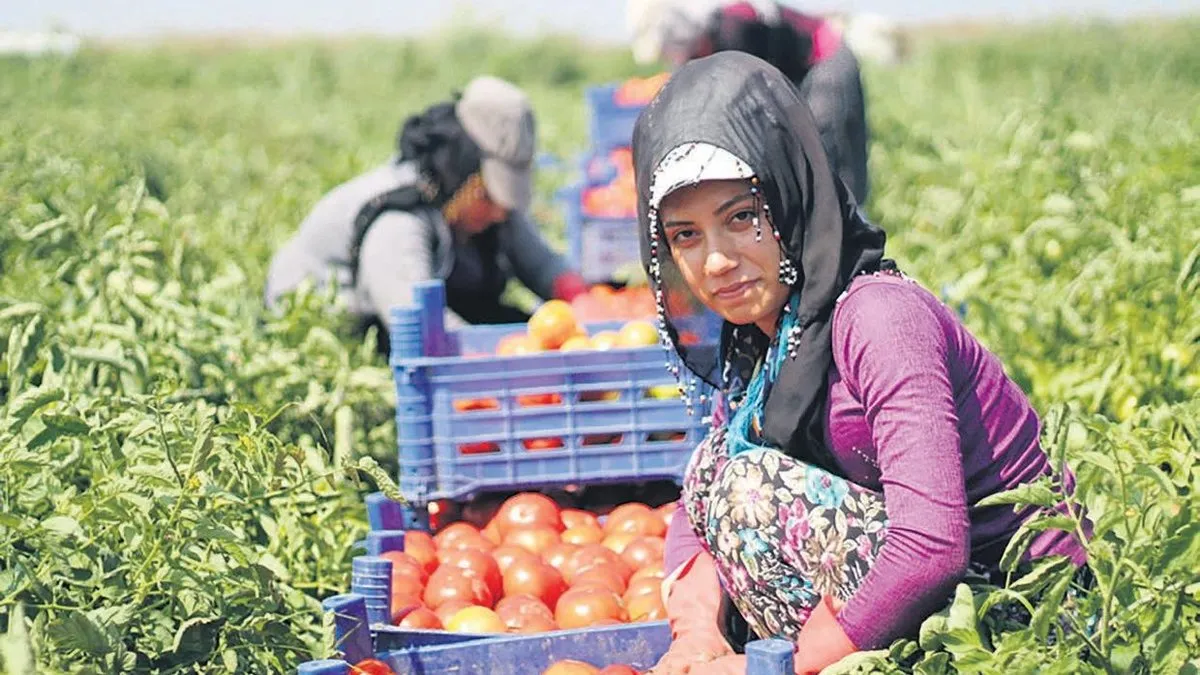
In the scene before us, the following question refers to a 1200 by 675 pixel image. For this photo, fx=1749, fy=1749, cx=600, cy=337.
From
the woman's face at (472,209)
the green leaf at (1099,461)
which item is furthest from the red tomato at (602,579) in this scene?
the woman's face at (472,209)

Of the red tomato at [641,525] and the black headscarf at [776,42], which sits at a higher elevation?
the black headscarf at [776,42]

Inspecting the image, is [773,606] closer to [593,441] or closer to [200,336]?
[593,441]

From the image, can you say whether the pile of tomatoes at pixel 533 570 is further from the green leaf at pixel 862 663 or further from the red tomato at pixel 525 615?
the green leaf at pixel 862 663

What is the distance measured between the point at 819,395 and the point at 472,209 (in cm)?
323

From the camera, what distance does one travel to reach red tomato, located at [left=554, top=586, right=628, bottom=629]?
136 inches

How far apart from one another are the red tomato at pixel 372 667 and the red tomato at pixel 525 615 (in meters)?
0.49

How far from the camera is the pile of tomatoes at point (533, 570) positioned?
3.46 meters

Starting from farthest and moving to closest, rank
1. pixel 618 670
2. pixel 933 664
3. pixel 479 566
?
pixel 479 566, pixel 618 670, pixel 933 664

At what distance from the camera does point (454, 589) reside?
359cm

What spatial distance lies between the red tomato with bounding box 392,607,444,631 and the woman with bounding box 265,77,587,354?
1921mm

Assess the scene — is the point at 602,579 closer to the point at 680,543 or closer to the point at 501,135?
the point at 680,543

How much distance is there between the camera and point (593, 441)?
4.21m

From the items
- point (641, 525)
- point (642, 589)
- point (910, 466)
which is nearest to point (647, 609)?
point (642, 589)

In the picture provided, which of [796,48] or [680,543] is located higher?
[796,48]
